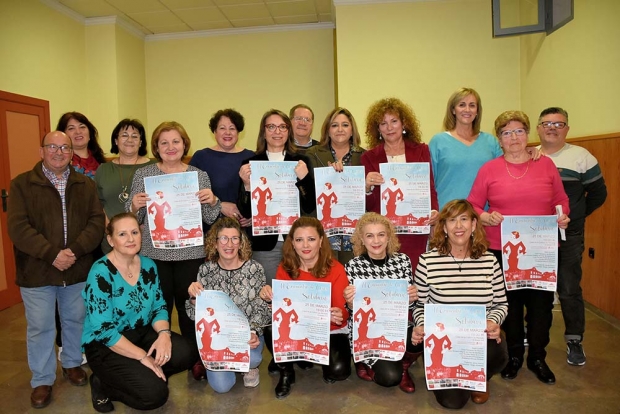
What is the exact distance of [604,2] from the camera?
4238mm

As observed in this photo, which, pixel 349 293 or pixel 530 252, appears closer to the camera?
pixel 349 293

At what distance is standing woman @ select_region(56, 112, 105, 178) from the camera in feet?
12.3

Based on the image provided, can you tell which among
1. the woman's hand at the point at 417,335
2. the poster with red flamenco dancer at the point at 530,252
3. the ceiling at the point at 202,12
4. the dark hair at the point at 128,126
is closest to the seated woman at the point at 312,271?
the woman's hand at the point at 417,335

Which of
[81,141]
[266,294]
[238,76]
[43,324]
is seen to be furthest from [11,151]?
[266,294]

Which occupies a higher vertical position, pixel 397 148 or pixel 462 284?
pixel 397 148

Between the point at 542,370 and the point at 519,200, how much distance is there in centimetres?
116

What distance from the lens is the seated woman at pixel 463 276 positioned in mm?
2797

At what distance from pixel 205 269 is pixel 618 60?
3900 mm

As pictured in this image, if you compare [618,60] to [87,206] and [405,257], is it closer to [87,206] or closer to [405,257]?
[405,257]

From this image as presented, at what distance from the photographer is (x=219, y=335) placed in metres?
2.82

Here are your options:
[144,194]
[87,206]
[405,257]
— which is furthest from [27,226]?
[405,257]

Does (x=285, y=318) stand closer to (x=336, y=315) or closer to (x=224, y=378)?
(x=336, y=315)

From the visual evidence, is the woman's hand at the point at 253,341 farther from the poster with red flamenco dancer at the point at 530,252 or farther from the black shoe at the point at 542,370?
the black shoe at the point at 542,370

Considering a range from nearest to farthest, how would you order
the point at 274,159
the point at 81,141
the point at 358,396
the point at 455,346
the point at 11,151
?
1. the point at 455,346
2. the point at 358,396
3. the point at 274,159
4. the point at 81,141
5. the point at 11,151
